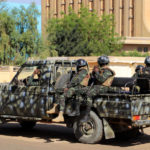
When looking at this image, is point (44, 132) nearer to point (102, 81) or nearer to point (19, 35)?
point (102, 81)

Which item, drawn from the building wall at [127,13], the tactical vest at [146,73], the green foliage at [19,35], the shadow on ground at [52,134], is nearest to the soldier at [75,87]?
the shadow on ground at [52,134]

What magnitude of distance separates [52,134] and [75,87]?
213 centimetres

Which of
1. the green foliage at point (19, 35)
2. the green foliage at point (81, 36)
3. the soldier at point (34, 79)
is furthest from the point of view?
the green foliage at point (81, 36)

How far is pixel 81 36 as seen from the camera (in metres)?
56.3

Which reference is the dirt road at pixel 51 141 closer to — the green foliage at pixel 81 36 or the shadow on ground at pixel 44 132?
the shadow on ground at pixel 44 132

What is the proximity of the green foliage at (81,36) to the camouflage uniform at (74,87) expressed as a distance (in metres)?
42.5

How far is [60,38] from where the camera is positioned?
54688 mm

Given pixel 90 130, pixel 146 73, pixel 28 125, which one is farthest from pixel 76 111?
pixel 28 125

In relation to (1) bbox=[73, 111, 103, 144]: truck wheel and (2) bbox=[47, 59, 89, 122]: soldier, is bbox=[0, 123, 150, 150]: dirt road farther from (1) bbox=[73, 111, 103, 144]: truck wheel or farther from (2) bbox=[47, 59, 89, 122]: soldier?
(2) bbox=[47, 59, 89, 122]: soldier

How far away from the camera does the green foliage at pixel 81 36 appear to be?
2124 inches

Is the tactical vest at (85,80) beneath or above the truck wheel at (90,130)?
above

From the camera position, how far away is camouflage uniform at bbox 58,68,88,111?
948cm

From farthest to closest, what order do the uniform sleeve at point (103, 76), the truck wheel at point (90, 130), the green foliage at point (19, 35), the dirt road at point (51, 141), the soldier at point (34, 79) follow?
the green foliage at point (19, 35), the soldier at point (34, 79), the uniform sleeve at point (103, 76), the truck wheel at point (90, 130), the dirt road at point (51, 141)

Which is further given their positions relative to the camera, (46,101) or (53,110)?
(46,101)
